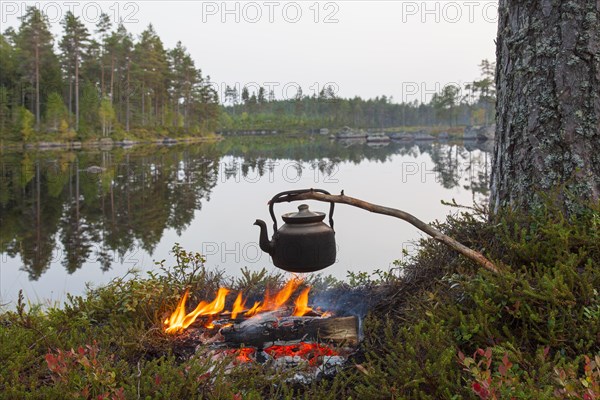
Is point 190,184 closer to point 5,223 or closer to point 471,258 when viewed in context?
point 5,223

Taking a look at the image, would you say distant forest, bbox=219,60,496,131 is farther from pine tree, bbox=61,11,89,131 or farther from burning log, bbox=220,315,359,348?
burning log, bbox=220,315,359,348

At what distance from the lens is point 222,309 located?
5.37 m

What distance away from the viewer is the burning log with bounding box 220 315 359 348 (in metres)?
4.71

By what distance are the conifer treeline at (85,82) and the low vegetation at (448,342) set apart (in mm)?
50956

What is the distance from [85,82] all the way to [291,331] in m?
68.7

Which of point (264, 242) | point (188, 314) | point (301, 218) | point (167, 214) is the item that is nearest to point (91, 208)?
point (167, 214)

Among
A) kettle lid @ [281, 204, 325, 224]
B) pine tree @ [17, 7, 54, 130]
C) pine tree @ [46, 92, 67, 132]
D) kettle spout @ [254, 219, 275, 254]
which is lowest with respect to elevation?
kettle spout @ [254, 219, 275, 254]

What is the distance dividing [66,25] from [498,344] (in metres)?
65.9

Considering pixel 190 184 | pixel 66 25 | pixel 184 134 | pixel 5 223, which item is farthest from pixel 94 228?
pixel 184 134

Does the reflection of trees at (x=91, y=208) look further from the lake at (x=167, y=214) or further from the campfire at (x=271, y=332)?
the campfire at (x=271, y=332)

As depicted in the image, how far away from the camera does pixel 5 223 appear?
14406 mm

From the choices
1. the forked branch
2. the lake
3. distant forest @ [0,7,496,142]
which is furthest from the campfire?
distant forest @ [0,7,496,142]

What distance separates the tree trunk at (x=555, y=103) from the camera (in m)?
4.26

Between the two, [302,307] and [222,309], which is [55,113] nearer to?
[222,309]
